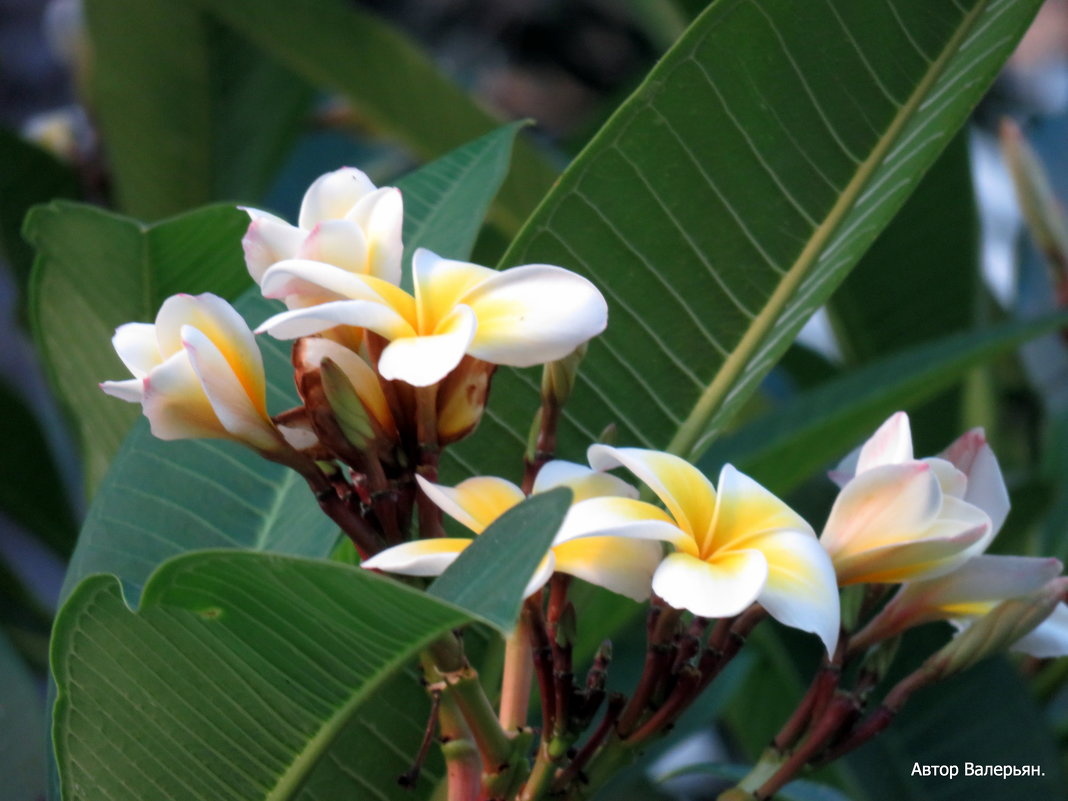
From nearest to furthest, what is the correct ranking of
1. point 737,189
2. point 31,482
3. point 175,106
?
1. point 737,189
2. point 31,482
3. point 175,106

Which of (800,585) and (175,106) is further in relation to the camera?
(175,106)

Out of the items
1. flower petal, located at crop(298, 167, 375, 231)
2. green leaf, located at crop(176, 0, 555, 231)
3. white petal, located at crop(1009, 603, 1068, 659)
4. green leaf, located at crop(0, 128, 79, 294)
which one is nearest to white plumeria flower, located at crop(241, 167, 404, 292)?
flower petal, located at crop(298, 167, 375, 231)

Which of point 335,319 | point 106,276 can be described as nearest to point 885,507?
point 335,319

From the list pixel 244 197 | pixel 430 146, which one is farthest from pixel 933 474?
pixel 244 197

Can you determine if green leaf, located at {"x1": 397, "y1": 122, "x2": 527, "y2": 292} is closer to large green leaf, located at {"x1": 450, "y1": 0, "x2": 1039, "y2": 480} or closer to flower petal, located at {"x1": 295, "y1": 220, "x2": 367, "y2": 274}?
large green leaf, located at {"x1": 450, "y1": 0, "x2": 1039, "y2": 480}

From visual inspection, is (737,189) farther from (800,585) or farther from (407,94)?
(407,94)

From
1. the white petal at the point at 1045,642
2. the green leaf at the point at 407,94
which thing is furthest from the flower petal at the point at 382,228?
the green leaf at the point at 407,94
